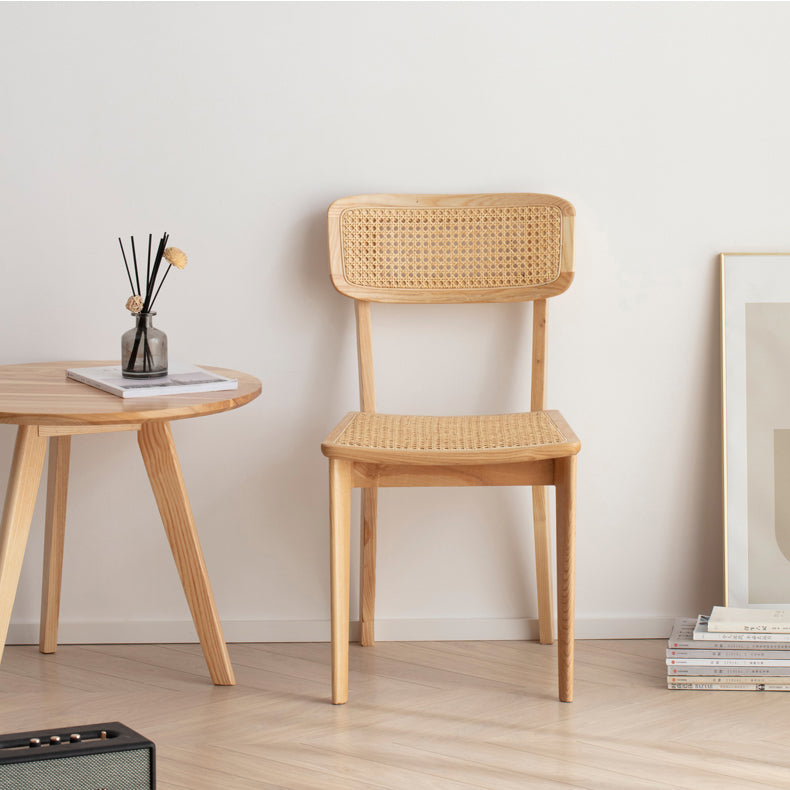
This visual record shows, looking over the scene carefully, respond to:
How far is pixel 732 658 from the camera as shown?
63.4 inches

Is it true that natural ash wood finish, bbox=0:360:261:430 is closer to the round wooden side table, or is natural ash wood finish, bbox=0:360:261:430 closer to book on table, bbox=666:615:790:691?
the round wooden side table

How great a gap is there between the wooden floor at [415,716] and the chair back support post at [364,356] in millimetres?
503

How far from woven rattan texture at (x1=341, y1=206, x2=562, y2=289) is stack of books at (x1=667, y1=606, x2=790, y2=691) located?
0.71 metres

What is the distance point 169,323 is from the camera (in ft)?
5.97

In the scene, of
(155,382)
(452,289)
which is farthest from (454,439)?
(155,382)

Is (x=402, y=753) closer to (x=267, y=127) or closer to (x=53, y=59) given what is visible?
(x=267, y=127)

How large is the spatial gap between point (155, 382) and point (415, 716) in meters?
0.69

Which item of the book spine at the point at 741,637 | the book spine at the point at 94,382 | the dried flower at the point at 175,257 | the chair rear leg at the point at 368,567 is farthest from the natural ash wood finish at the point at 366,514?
the book spine at the point at 741,637

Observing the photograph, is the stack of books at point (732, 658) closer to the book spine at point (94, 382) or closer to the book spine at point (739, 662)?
the book spine at point (739, 662)

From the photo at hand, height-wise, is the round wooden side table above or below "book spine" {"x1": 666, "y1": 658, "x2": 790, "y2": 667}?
above

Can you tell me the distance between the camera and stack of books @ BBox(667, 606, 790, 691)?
5.26 feet

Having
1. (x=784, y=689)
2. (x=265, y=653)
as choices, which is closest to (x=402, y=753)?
(x=265, y=653)

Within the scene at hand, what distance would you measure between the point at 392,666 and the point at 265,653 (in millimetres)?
263

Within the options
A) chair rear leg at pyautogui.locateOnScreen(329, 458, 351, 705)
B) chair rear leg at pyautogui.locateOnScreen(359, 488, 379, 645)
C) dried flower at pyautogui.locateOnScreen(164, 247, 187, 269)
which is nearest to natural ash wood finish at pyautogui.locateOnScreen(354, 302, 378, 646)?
chair rear leg at pyautogui.locateOnScreen(359, 488, 379, 645)
